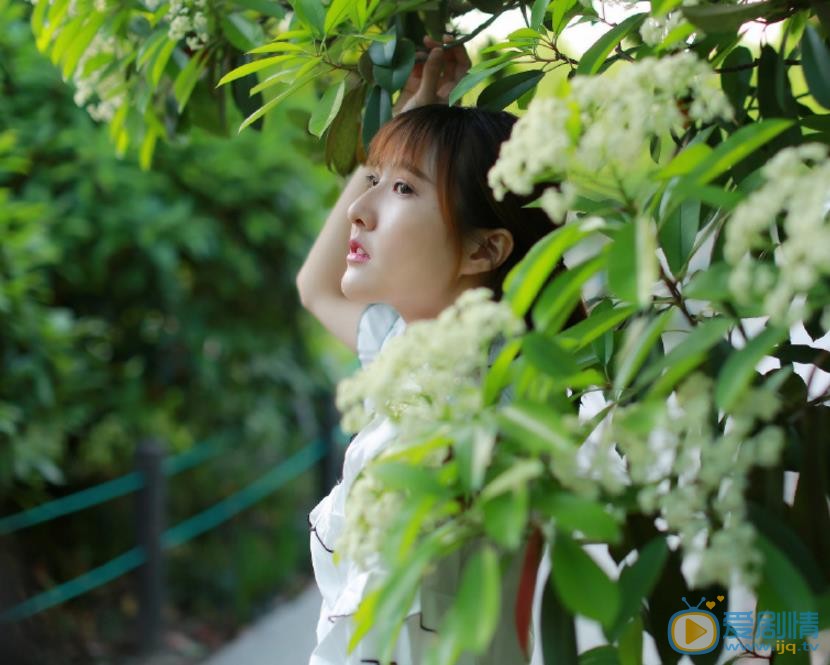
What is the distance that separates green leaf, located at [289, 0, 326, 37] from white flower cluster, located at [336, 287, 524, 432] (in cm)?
52

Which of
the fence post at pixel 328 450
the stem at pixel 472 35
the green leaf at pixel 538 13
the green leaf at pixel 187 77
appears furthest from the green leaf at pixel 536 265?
the fence post at pixel 328 450

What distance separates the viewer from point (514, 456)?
2.62 feet

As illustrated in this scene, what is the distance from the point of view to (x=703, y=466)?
2.58ft

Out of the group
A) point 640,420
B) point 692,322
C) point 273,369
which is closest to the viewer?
point 640,420

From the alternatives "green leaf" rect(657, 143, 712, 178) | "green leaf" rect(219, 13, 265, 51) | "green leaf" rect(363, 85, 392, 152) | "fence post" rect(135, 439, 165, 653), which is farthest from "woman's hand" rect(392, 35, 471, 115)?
"fence post" rect(135, 439, 165, 653)

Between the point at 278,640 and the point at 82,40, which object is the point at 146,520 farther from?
the point at 82,40

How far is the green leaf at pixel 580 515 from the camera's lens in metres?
0.71

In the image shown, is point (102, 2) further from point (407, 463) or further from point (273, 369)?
point (273, 369)

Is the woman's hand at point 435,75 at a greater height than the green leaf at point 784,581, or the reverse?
the woman's hand at point 435,75

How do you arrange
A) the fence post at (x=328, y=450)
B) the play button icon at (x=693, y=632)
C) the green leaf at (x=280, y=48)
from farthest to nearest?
the fence post at (x=328, y=450) < the green leaf at (x=280, y=48) < the play button icon at (x=693, y=632)

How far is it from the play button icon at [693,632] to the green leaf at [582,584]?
0.30 meters

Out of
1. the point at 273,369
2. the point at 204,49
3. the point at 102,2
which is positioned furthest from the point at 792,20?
the point at 273,369

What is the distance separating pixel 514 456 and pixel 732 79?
64 centimetres

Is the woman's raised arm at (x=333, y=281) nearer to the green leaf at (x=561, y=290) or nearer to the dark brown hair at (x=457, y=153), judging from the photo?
the dark brown hair at (x=457, y=153)
